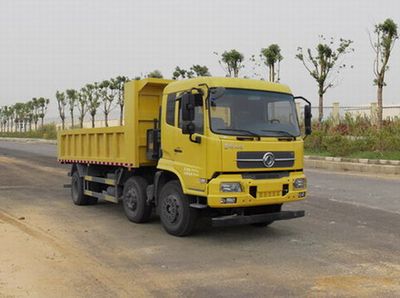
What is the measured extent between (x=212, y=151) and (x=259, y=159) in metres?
0.70

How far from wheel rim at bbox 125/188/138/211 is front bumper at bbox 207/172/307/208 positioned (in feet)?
7.43

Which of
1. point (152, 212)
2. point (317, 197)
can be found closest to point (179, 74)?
point (317, 197)

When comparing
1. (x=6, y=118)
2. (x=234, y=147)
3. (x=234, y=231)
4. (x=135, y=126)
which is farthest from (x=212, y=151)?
(x=6, y=118)

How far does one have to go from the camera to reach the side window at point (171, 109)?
767 cm

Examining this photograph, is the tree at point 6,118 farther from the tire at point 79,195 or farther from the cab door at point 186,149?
the cab door at point 186,149

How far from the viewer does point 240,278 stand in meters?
5.53

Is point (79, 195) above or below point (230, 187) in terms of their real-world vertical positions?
below

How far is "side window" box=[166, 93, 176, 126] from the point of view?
7.67 m

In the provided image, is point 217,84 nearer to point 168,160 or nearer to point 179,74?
point 168,160

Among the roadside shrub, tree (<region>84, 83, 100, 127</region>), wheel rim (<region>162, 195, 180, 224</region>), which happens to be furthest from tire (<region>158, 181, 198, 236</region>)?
tree (<region>84, 83, 100, 127</region>)

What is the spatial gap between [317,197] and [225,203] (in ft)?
18.0

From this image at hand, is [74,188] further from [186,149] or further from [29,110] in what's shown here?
[29,110]

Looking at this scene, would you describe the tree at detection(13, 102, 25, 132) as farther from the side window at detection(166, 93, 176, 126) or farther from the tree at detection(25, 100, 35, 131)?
the side window at detection(166, 93, 176, 126)

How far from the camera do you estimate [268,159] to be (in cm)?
704
